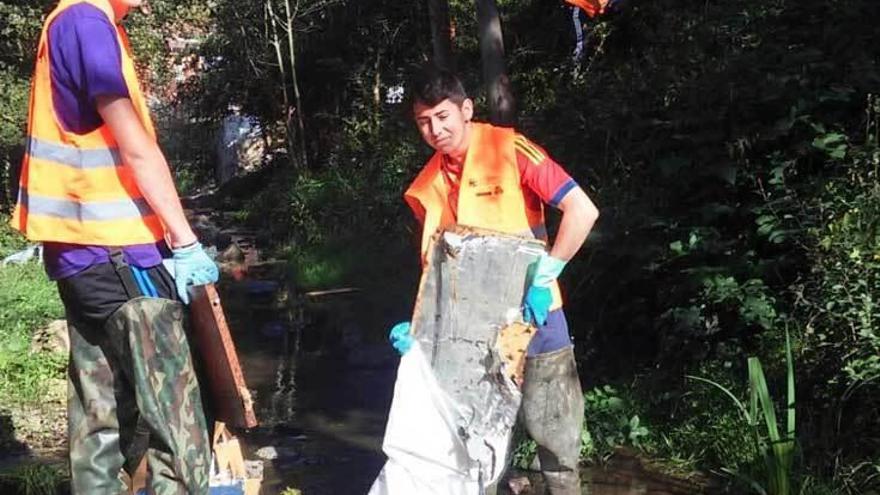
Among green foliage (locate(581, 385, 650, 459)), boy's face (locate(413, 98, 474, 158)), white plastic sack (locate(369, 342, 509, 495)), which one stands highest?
boy's face (locate(413, 98, 474, 158))

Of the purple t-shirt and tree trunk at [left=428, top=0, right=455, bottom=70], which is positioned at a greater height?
tree trunk at [left=428, top=0, right=455, bottom=70]

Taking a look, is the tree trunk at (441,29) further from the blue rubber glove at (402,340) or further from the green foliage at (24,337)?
the blue rubber glove at (402,340)

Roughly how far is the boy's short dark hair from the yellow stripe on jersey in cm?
24

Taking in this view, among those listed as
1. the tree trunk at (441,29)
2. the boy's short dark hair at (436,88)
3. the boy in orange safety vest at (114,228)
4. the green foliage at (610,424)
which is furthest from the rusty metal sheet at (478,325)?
the tree trunk at (441,29)

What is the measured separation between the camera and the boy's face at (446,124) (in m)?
3.33

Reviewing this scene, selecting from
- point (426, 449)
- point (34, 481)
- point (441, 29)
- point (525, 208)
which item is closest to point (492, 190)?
point (525, 208)

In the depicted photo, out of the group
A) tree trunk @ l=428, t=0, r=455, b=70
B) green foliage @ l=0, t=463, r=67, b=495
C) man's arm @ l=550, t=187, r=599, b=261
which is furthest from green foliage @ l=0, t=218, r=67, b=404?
man's arm @ l=550, t=187, r=599, b=261

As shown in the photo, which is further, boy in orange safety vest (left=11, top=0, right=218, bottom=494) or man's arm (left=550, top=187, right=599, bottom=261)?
man's arm (left=550, top=187, right=599, bottom=261)

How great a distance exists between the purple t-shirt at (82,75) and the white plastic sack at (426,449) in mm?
941

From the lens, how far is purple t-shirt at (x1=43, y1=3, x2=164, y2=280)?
2.85 metres

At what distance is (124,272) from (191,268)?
0.66ft

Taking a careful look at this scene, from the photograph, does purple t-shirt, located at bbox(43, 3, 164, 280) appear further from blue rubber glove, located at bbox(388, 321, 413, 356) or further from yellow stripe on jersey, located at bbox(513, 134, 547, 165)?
yellow stripe on jersey, located at bbox(513, 134, 547, 165)

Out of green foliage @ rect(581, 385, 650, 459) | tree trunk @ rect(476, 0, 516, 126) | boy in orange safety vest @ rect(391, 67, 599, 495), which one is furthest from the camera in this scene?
tree trunk @ rect(476, 0, 516, 126)

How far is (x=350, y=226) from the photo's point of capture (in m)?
12.5
